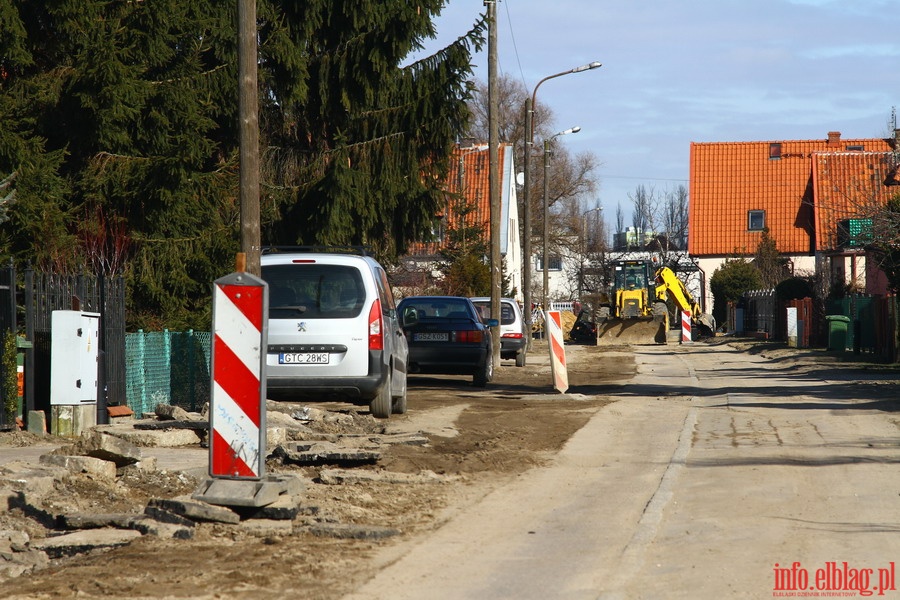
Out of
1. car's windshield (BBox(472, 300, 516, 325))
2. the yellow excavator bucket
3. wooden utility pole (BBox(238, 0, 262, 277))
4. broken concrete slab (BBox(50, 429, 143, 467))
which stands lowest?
the yellow excavator bucket

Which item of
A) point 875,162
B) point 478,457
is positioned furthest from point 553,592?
point 875,162

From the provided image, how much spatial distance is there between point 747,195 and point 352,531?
64.1m

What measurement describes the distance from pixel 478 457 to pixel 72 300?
16.7 ft

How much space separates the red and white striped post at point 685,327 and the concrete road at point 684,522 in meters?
32.9

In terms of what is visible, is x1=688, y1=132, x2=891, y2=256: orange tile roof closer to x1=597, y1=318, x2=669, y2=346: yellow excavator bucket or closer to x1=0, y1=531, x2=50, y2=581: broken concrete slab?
x1=597, y1=318, x2=669, y2=346: yellow excavator bucket

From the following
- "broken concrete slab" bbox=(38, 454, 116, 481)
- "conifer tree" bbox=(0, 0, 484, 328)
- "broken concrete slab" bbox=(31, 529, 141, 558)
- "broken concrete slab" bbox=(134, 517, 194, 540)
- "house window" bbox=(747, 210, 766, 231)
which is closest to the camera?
"broken concrete slab" bbox=(31, 529, 141, 558)

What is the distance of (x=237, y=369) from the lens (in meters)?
7.67

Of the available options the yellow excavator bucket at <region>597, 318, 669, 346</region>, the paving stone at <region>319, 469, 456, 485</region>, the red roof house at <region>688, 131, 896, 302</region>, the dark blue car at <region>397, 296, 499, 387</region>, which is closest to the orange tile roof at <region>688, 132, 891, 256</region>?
the red roof house at <region>688, 131, 896, 302</region>

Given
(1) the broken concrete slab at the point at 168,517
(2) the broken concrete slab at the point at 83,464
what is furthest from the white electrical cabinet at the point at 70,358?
(1) the broken concrete slab at the point at 168,517

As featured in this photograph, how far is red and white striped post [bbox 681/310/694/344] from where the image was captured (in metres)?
46.7

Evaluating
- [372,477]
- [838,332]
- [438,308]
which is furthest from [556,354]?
[838,332]

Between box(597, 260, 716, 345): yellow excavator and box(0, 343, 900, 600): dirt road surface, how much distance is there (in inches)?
1294

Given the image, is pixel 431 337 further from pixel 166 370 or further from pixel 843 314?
pixel 843 314

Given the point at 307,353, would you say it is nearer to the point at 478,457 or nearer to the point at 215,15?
the point at 478,457
